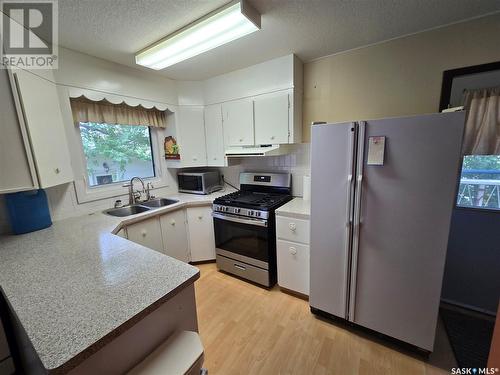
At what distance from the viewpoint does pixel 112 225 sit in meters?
1.79

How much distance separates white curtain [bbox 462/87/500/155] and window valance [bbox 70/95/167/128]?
3.04 metres

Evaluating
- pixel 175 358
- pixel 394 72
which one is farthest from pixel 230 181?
pixel 175 358

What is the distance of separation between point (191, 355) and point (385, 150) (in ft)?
5.09

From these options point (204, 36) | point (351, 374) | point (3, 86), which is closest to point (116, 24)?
point (204, 36)

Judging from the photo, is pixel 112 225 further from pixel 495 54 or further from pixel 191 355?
pixel 495 54

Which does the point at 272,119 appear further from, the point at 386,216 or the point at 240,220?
the point at 386,216

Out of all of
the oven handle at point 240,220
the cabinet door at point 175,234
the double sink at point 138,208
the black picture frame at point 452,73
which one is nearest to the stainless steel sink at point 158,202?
the double sink at point 138,208

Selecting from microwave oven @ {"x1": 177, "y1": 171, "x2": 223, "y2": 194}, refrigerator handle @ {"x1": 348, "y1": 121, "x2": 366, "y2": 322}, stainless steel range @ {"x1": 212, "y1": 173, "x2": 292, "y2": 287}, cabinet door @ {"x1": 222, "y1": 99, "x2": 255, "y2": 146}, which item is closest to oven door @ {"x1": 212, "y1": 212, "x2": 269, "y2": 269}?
stainless steel range @ {"x1": 212, "y1": 173, "x2": 292, "y2": 287}

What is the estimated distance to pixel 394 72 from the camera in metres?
1.91

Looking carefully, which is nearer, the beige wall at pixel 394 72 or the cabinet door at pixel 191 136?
the beige wall at pixel 394 72

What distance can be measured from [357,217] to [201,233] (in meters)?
1.81

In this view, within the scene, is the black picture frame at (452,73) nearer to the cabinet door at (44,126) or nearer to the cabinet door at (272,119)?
the cabinet door at (272,119)

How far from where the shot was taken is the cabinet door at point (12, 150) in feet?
4.21

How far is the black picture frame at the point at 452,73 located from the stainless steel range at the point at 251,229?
1.50 m
